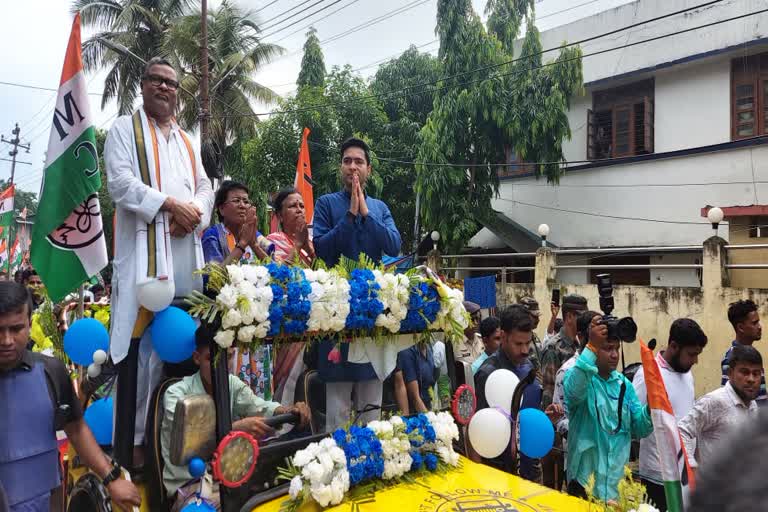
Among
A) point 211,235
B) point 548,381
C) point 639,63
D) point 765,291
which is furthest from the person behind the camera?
point 639,63

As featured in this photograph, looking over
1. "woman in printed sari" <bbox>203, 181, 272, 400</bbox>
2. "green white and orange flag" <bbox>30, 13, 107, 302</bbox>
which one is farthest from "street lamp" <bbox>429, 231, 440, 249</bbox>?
"green white and orange flag" <bbox>30, 13, 107, 302</bbox>

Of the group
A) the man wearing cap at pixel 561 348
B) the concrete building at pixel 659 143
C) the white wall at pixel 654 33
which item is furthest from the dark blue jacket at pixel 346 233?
the white wall at pixel 654 33

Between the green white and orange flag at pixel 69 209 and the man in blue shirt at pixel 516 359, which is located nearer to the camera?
the green white and orange flag at pixel 69 209

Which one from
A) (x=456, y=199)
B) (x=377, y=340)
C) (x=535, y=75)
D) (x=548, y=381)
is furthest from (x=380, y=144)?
(x=377, y=340)

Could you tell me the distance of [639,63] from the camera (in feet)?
48.4

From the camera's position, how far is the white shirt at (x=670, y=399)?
396 centimetres

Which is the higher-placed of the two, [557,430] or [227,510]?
[227,510]

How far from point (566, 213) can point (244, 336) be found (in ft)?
49.6

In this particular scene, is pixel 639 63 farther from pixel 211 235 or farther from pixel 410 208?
pixel 211 235

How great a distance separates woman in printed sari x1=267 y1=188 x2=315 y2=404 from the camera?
2926 mm

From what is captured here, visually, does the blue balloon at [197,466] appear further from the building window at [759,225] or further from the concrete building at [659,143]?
the building window at [759,225]

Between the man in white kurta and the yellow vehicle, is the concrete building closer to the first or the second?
the yellow vehicle

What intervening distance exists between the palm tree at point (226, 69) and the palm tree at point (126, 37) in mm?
1202

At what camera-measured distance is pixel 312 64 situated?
74.7 ft
